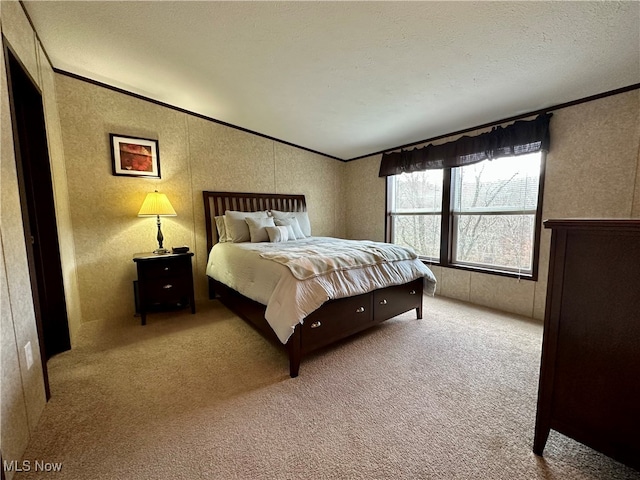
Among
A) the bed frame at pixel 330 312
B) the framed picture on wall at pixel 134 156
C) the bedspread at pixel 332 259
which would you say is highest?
the framed picture on wall at pixel 134 156

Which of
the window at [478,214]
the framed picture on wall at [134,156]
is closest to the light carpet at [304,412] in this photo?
the window at [478,214]

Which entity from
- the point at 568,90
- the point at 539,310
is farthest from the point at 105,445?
the point at 568,90

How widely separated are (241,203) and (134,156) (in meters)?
1.36

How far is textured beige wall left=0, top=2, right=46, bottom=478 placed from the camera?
3.82 feet

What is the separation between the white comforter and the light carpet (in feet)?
1.56

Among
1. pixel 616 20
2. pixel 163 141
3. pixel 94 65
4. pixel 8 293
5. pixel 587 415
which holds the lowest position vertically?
pixel 587 415

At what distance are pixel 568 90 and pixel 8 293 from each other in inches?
165

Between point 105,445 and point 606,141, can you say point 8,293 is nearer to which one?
point 105,445

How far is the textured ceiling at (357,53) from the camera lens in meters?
1.65

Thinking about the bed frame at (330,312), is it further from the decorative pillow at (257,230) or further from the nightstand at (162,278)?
the decorative pillow at (257,230)

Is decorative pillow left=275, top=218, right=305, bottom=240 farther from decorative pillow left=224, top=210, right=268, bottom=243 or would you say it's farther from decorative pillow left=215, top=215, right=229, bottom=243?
decorative pillow left=215, top=215, right=229, bottom=243

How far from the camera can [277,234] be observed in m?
3.23

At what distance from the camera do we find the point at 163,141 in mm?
3191

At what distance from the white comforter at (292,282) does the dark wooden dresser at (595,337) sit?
1220 mm
